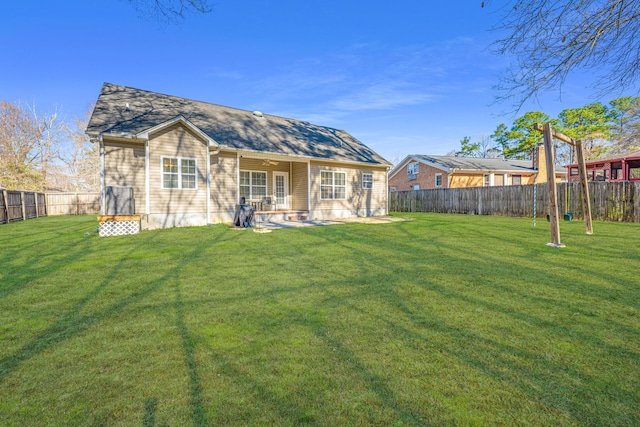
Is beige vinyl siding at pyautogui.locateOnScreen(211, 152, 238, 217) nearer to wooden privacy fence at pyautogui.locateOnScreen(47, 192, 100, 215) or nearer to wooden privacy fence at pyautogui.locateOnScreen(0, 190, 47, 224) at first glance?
wooden privacy fence at pyautogui.locateOnScreen(0, 190, 47, 224)

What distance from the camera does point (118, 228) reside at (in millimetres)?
8875

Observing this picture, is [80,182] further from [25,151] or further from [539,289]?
[539,289]

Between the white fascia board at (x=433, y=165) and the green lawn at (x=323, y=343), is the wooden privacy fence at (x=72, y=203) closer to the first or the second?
the green lawn at (x=323, y=343)

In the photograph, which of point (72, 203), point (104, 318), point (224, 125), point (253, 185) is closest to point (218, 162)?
point (224, 125)

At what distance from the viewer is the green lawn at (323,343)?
1665 mm

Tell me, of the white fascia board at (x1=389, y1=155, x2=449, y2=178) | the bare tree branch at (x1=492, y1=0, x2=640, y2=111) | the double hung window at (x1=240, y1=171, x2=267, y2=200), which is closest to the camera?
the bare tree branch at (x1=492, y1=0, x2=640, y2=111)

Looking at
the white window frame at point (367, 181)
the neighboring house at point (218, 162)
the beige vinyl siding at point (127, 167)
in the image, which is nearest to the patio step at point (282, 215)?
the neighboring house at point (218, 162)

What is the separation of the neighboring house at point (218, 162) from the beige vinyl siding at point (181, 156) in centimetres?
3

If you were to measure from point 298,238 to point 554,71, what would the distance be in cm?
609

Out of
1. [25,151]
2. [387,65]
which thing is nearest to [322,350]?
[387,65]

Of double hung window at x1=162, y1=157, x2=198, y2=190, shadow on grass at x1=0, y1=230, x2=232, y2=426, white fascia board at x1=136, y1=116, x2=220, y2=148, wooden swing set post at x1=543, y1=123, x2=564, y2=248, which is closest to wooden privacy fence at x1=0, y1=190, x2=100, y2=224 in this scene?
double hung window at x1=162, y1=157, x2=198, y2=190

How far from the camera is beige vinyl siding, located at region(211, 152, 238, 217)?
11.6m

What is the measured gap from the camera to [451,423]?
1533 mm

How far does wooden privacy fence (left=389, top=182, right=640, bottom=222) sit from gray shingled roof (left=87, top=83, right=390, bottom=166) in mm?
6171
